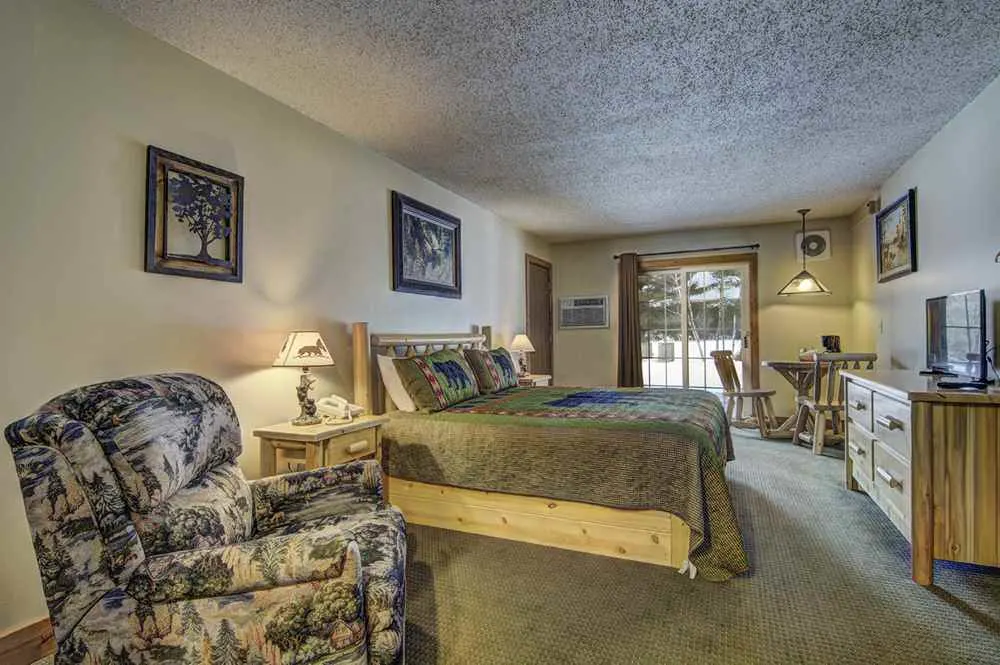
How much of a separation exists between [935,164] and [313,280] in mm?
4149

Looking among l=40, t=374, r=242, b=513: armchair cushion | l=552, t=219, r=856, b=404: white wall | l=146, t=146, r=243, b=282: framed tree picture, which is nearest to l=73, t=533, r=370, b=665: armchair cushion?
l=40, t=374, r=242, b=513: armchair cushion

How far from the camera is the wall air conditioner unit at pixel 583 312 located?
6585 millimetres

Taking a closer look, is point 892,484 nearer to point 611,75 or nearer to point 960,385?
point 960,385

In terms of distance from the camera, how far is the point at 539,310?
6555 mm

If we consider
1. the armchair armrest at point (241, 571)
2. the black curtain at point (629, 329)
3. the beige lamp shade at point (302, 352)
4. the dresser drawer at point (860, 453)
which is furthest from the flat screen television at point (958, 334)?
the beige lamp shade at point (302, 352)

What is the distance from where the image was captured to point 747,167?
152 inches

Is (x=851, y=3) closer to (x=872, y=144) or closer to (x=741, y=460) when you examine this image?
(x=872, y=144)

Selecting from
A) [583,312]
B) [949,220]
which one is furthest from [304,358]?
[583,312]

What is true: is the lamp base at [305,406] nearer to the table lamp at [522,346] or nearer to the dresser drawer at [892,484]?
the dresser drawer at [892,484]

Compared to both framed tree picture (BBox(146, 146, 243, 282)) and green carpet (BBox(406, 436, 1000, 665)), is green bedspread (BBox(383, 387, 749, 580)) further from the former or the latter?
framed tree picture (BBox(146, 146, 243, 282))

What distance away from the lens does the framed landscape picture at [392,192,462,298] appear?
12.1 feet

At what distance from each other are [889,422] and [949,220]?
5.74ft

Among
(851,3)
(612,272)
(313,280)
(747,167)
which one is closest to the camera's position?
(851,3)

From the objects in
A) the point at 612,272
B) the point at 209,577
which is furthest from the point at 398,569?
the point at 612,272
